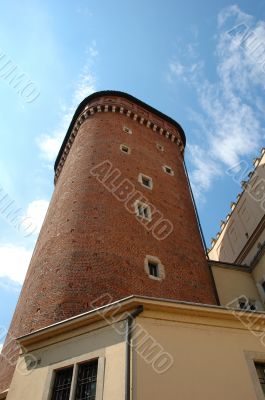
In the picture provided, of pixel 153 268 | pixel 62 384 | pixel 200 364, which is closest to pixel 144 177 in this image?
pixel 153 268

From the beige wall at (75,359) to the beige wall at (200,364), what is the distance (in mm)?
482

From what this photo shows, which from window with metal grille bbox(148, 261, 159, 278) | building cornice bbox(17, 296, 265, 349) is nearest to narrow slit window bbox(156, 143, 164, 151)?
window with metal grille bbox(148, 261, 159, 278)

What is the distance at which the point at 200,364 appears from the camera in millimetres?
7730

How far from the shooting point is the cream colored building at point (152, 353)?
718cm

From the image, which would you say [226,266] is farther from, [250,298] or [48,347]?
[48,347]

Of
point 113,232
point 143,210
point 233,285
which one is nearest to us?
point 113,232

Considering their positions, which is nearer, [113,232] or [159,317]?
[159,317]

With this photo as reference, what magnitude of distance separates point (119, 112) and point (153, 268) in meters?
12.5

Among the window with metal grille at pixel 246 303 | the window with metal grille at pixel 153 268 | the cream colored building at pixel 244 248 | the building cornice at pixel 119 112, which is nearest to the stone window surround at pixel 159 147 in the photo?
the building cornice at pixel 119 112

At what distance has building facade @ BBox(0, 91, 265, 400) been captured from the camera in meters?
7.57

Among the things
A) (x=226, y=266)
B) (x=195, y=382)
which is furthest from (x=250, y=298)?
(x=195, y=382)

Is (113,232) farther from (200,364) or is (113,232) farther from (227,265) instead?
(200,364)

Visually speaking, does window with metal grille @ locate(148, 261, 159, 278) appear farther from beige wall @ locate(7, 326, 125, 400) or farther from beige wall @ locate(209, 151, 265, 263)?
beige wall @ locate(209, 151, 265, 263)

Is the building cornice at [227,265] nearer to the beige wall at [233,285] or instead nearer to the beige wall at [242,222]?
the beige wall at [233,285]
